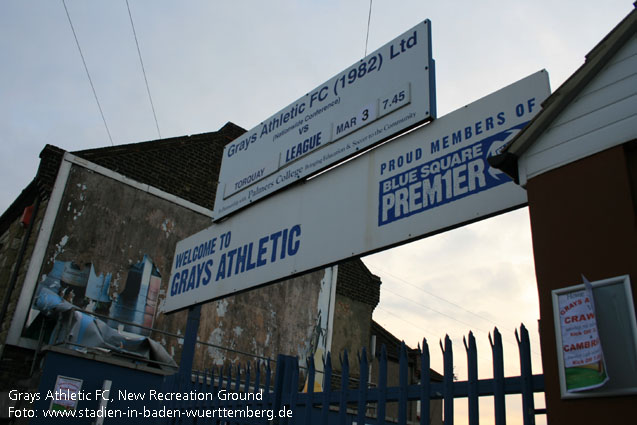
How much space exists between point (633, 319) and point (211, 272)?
198 inches

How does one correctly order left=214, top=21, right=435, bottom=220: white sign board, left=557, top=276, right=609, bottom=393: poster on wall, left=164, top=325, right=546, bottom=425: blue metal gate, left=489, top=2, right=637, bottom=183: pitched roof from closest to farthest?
left=557, top=276, right=609, bottom=393: poster on wall → left=164, top=325, right=546, bottom=425: blue metal gate → left=489, top=2, right=637, bottom=183: pitched roof → left=214, top=21, right=435, bottom=220: white sign board

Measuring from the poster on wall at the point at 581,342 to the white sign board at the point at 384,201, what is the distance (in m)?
1.28

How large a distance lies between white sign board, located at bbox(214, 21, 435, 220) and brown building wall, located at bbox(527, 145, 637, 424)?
1897 millimetres

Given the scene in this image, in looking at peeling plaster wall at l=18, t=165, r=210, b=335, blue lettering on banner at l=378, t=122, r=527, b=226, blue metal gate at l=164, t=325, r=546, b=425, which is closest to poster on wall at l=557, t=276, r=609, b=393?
blue metal gate at l=164, t=325, r=546, b=425

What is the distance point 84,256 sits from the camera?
12.2 metres

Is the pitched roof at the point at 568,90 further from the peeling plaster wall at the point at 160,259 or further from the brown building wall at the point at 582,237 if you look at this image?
the peeling plaster wall at the point at 160,259

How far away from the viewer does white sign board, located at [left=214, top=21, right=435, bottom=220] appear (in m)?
5.05

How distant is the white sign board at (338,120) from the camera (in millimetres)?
5055

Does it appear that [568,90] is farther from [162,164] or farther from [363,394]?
[162,164]

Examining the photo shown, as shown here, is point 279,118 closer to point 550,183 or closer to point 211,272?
point 211,272

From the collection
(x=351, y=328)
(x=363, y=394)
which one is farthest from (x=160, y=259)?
(x=363, y=394)

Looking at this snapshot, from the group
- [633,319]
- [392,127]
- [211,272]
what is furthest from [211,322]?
[633,319]

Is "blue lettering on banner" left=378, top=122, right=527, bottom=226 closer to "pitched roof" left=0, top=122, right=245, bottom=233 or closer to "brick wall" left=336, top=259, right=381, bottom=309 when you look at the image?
"pitched roof" left=0, top=122, right=245, bottom=233

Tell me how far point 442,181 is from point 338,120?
1740mm
